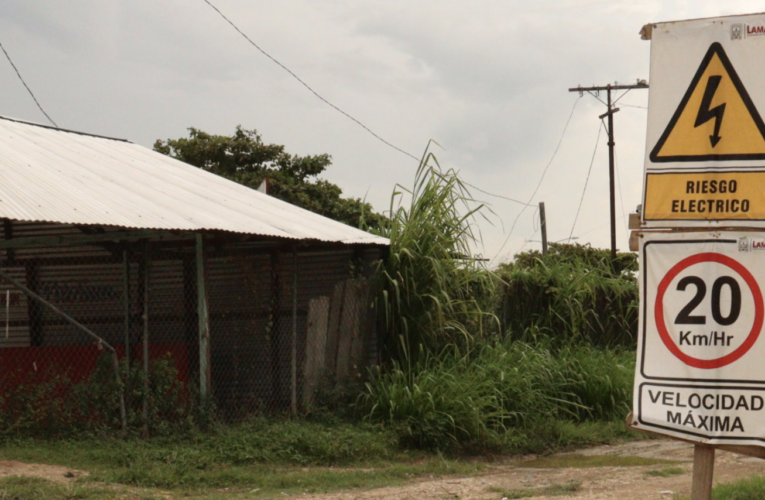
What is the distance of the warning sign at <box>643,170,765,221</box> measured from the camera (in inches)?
137

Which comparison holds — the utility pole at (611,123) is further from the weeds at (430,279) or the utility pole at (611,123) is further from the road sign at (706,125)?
the road sign at (706,125)

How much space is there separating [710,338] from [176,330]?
31.5 feet

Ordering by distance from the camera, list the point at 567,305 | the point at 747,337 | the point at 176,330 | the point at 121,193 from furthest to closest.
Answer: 1. the point at 567,305
2. the point at 176,330
3. the point at 121,193
4. the point at 747,337

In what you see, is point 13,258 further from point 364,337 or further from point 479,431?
point 479,431

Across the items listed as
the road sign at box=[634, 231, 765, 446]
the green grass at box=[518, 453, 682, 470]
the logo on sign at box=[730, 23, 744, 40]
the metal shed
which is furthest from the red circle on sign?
the metal shed

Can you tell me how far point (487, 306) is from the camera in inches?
468

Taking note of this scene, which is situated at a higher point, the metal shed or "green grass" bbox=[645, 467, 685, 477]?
the metal shed

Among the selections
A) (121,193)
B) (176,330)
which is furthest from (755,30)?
(176,330)

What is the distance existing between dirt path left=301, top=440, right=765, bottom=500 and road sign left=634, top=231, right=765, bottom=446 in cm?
368

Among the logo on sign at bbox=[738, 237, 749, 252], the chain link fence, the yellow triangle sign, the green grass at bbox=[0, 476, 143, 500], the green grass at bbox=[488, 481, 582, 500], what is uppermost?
the yellow triangle sign

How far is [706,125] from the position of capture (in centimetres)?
352

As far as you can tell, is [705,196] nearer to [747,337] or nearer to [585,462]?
[747,337]

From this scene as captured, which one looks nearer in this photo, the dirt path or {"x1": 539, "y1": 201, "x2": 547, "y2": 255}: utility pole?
the dirt path

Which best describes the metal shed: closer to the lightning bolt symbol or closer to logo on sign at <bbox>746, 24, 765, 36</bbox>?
the lightning bolt symbol
